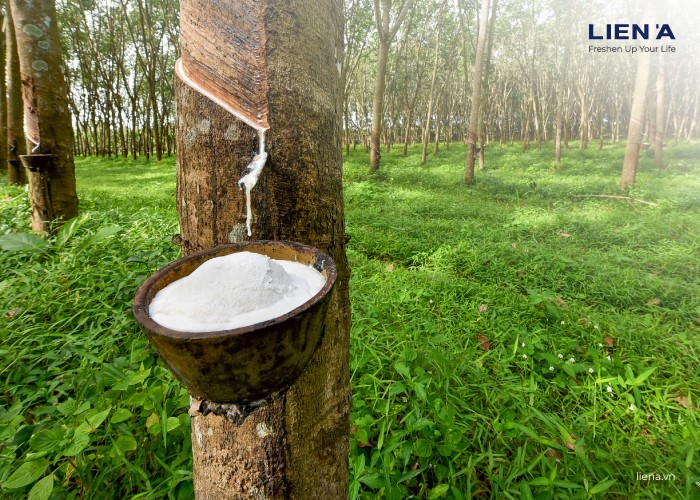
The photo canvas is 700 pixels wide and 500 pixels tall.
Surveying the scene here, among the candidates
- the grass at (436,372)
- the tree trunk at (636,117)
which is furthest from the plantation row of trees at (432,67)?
the grass at (436,372)

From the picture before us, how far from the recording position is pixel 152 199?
670 centimetres

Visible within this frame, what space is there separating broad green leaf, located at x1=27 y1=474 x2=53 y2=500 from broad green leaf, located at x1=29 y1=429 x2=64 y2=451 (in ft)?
0.37

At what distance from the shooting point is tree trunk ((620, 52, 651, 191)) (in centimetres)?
751

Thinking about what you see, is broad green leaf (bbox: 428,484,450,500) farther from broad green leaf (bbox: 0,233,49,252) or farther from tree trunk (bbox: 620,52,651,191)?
tree trunk (bbox: 620,52,651,191)

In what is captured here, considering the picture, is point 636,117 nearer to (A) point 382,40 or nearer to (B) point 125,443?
(A) point 382,40

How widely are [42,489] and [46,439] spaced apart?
0.59 feet

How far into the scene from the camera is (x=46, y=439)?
1.29 metres

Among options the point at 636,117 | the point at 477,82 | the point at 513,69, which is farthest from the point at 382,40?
the point at 513,69

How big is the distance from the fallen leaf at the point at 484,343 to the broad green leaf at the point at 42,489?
2.48 metres

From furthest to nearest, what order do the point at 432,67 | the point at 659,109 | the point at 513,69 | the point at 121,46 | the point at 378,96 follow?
the point at 513,69 < the point at 432,67 < the point at 121,46 < the point at 659,109 < the point at 378,96

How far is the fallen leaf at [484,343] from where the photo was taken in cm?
267

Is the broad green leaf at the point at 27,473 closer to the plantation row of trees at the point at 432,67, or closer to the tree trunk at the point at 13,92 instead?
the tree trunk at the point at 13,92

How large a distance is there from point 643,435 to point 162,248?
11.8 feet

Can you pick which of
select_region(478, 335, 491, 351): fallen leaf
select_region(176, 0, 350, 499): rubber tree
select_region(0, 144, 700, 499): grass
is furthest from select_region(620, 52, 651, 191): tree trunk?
select_region(176, 0, 350, 499): rubber tree
